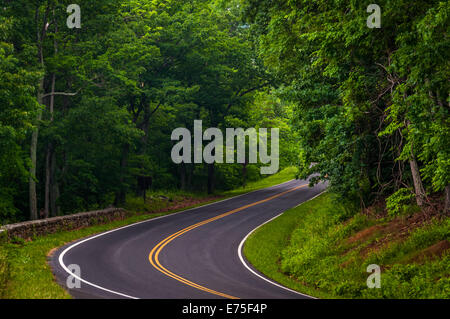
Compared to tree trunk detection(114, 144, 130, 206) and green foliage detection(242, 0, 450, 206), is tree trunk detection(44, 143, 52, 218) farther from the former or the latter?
green foliage detection(242, 0, 450, 206)

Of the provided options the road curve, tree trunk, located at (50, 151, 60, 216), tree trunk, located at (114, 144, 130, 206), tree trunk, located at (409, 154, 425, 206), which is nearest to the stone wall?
tree trunk, located at (114, 144, 130, 206)

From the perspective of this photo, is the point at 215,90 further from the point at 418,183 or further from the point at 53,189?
the point at 418,183

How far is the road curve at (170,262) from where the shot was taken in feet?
41.1

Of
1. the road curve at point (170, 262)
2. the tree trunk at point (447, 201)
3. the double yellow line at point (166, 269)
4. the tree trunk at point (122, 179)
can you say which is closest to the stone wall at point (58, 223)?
the tree trunk at point (122, 179)

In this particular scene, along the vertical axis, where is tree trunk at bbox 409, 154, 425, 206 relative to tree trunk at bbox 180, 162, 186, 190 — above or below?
above

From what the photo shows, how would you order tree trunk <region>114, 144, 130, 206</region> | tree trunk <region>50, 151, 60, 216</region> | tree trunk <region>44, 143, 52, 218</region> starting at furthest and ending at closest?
tree trunk <region>114, 144, 130, 206</region>
tree trunk <region>50, 151, 60, 216</region>
tree trunk <region>44, 143, 52, 218</region>

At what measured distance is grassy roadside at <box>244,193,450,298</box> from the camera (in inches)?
496

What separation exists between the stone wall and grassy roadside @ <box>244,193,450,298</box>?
9746 mm

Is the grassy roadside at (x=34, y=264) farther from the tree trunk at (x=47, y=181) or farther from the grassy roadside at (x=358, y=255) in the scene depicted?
the grassy roadside at (x=358, y=255)

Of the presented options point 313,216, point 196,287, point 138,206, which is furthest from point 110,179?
point 196,287

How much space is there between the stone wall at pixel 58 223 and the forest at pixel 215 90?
238 cm

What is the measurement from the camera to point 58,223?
2166 centimetres

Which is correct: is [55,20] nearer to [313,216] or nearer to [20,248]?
[20,248]

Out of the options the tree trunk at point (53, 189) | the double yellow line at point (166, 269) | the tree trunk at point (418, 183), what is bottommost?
the double yellow line at point (166, 269)
